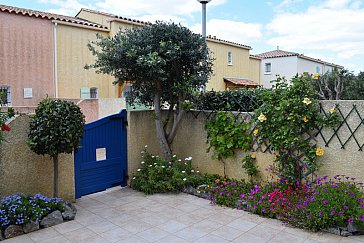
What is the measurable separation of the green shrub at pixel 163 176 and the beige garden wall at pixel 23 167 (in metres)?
1.57

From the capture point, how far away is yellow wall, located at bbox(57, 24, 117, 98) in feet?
40.3

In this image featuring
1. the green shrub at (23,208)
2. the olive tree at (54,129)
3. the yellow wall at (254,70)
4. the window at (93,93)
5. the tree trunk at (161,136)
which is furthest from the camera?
the yellow wall at (254,70)

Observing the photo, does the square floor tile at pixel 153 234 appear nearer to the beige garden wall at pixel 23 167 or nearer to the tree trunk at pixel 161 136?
the beige garden wall at pixel 23 167

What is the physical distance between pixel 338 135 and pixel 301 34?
11.5m

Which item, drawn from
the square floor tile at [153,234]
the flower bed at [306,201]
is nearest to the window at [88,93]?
the flower bed at [306,201]

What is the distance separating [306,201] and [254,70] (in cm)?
1931

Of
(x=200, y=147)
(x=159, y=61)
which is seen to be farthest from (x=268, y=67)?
(x=159, y=61)

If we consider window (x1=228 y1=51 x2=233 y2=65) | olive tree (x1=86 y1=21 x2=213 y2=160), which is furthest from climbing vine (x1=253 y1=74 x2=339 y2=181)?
window (x1=228 y1=51 x2=233 y2=65)

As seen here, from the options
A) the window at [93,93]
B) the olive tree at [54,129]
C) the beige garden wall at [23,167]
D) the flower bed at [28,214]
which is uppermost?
the window at [93,93]

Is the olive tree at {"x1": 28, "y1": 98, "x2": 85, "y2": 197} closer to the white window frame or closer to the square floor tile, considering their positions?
the square floor tile

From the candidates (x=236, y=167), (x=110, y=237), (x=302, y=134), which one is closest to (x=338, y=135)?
(x=302, y=134)

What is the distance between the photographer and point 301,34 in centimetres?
1482

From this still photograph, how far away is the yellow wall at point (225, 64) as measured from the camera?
60.5 ft

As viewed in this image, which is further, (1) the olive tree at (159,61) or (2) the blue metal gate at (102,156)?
(2) the blue metal gate at (102,156)
